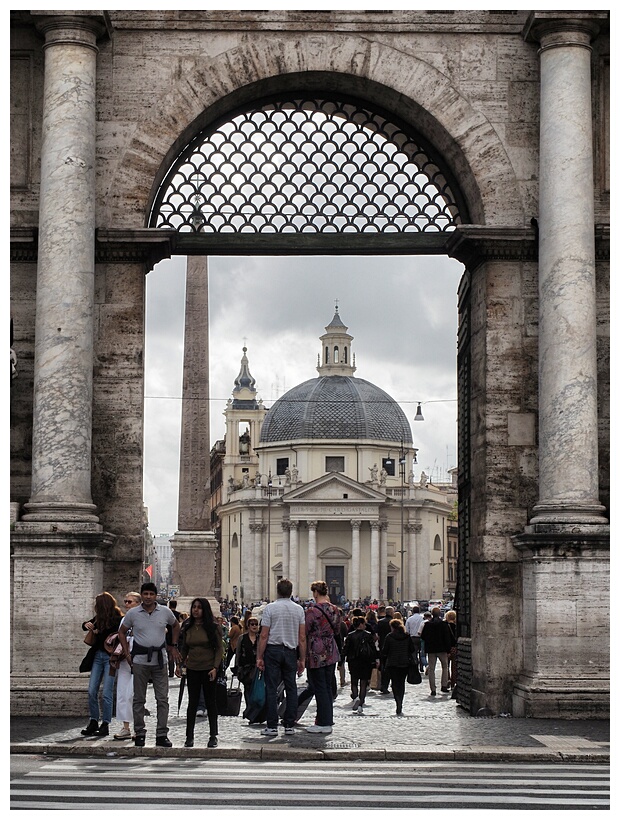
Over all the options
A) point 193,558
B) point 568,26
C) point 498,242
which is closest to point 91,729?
point 498,242

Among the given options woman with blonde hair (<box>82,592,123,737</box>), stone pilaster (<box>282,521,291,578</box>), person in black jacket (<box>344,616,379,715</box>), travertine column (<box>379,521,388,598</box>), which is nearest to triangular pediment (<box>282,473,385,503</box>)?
stone pilaster (<box>282,521,291,578</box>)

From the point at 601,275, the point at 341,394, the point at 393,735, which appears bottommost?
the point at 393,735

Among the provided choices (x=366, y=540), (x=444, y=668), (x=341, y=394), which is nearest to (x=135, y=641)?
(x=444, y=668)

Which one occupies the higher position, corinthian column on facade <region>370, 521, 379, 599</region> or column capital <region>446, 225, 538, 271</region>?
column capital <region>446, 225, 538, 271</region>

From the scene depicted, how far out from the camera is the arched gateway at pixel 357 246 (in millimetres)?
18500

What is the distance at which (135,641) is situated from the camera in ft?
52.4

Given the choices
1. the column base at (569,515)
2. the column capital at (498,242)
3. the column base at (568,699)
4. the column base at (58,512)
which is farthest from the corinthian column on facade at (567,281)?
the column base at (58,512)

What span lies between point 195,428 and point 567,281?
31.3 meters

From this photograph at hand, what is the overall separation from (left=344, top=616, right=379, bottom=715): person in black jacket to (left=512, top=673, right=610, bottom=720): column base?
3.69 m

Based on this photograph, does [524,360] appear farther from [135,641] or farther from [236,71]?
[135,641]

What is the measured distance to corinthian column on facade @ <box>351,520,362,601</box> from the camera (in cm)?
12744

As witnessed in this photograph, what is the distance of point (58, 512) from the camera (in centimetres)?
1864

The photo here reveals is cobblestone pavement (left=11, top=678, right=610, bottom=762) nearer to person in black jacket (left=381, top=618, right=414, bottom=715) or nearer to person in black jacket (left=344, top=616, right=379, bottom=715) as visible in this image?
person in black jacket (left=381, top=618, right=414, bottom=715)

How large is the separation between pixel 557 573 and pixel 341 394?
123 m
